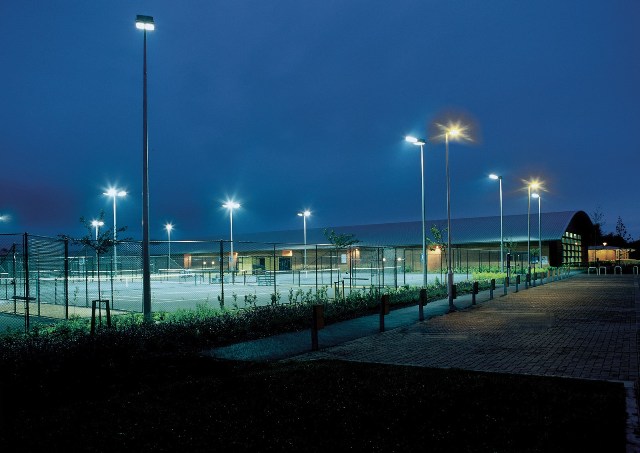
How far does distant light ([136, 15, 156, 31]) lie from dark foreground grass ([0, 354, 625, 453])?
29.4 ft

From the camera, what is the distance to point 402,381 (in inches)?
349

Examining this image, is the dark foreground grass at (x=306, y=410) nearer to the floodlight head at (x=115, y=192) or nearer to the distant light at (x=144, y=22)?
the distant light at (x=144, y=22)

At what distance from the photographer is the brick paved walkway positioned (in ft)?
34.1

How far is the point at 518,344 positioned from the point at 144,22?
12.1 m

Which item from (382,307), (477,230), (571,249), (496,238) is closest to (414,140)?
(382,307)

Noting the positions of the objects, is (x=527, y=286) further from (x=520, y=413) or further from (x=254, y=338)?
(x=520, y=413)

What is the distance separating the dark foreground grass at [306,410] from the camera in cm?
609

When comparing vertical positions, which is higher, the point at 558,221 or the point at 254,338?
the point at 558,221

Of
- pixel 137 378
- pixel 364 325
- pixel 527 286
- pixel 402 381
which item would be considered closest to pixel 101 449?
pixel 137 378

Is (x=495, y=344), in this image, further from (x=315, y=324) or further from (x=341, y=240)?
(x=341, y=240)

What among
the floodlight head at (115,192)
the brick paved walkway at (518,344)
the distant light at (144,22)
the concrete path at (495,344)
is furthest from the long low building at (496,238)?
the distant light at (144,22)

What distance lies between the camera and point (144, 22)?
1495cm

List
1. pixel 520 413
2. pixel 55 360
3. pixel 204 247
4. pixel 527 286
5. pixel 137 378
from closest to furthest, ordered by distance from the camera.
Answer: pixel 520 413
pixel 137 378
pixel 55 360
pixel 527 286
pixel 204 247

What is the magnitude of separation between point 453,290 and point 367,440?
52.5 ft
